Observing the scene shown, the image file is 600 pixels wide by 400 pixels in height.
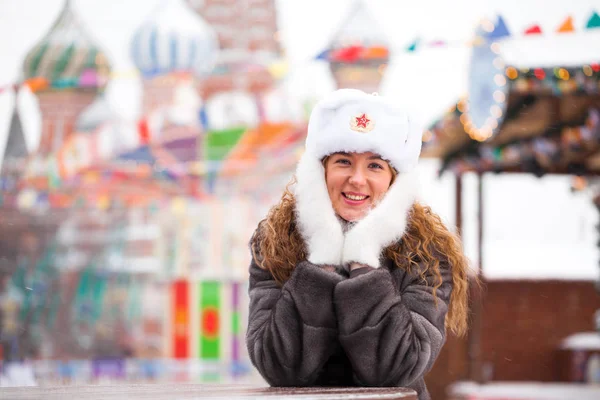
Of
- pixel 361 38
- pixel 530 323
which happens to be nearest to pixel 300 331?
pixel 361 38

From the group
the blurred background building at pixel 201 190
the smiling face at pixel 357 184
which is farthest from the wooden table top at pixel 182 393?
the blurred background building at pixel 201 190

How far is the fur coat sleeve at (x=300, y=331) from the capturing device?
6.35 ft

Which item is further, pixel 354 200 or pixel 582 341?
pixel 582 341

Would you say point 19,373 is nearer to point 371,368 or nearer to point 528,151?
point 528,151

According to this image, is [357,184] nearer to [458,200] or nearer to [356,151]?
[356,151]

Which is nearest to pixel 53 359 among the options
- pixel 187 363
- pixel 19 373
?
pixel 19 373

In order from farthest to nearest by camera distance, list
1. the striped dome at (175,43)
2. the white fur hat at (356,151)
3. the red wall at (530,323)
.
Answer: the striped dome at (175,43), the red wall at (530,323), the white fur hat at (356,151)

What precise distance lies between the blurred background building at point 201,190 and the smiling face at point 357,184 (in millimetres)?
5383

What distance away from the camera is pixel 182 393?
1.64 metres

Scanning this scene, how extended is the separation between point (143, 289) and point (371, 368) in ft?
27.4

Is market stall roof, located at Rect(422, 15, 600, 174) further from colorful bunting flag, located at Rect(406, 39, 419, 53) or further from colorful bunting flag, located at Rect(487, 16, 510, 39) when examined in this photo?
colorful bunting flag, located at Rect(406, 39, 419, 53)

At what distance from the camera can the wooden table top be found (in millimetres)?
1545

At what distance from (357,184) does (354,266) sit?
19 cm

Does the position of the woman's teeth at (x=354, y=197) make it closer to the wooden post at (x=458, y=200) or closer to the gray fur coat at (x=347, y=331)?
the gray fur coat at (x=347, y=331)
